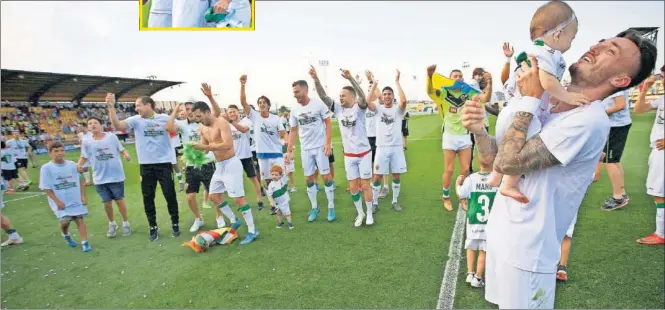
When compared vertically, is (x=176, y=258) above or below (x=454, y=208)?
below

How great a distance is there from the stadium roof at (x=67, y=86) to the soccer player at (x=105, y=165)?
24.5 meters

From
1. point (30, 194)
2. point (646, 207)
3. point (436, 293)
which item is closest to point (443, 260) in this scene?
point (436, 293)

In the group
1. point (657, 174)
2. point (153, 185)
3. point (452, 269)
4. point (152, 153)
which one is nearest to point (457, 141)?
point (657, 174)

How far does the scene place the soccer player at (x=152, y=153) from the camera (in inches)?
238

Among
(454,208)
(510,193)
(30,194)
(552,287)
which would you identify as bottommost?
(30,194)

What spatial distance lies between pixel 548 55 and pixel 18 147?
602 inches

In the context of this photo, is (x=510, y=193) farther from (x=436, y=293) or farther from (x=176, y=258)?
(x=176, y=258)

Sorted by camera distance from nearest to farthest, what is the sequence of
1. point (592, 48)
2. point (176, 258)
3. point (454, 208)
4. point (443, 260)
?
point (592, 48) < point (443, 260) < point (176, 258) < point (454, 208)

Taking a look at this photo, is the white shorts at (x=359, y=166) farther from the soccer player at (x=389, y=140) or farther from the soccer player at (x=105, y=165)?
the soccer player at (x=105, y=165)

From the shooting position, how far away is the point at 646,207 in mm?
6082

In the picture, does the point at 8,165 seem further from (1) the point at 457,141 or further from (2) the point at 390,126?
(1) the point at 457,141

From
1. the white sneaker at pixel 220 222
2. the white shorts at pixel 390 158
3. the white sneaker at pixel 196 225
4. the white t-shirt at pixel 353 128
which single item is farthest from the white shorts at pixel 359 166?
the white sneaker at pixel 196 225

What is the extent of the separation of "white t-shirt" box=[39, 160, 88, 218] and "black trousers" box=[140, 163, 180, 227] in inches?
36.7

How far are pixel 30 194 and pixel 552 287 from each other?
43.9ft
